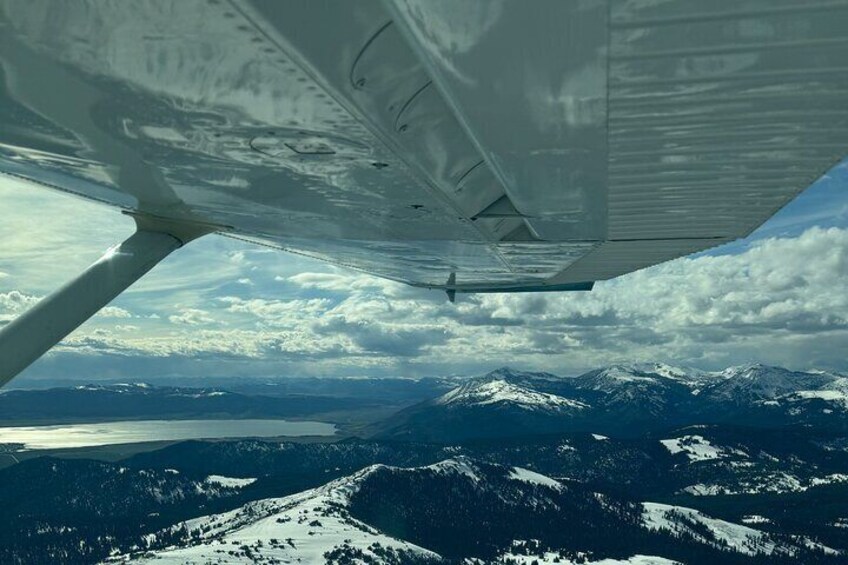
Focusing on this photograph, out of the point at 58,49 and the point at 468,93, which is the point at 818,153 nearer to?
the point at 468,93

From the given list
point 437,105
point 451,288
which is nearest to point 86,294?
point 437,105

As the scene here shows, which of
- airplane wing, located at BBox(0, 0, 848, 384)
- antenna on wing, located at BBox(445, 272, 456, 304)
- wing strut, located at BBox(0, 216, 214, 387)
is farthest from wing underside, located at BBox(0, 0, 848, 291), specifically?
antenna on wing, located at BBox(445, 272, 456, 304)

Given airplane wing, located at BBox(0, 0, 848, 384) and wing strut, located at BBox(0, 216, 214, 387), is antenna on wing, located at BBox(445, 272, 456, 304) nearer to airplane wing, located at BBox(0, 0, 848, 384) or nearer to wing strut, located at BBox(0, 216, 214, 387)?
wing strut, located at BBox(0, 216, 214, 387)

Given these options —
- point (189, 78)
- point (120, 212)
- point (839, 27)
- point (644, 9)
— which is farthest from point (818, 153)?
point (120, 212)

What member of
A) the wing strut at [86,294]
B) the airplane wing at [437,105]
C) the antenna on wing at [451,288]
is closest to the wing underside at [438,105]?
the airplane wing at [437,105]

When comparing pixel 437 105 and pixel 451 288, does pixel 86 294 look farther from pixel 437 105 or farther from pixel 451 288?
pixel 451 288
